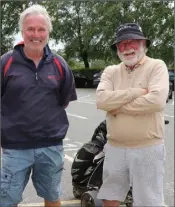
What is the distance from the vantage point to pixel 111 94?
3.34m

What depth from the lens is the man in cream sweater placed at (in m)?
3.23

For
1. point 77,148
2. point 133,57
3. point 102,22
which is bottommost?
point 77,148

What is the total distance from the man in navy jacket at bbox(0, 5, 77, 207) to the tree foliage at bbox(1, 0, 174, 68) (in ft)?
68.0

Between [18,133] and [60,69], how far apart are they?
0.56 metres

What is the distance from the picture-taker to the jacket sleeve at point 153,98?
10.5 ft

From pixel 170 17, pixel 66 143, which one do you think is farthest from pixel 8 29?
pixel 66 143

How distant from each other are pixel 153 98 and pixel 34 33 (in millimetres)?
985

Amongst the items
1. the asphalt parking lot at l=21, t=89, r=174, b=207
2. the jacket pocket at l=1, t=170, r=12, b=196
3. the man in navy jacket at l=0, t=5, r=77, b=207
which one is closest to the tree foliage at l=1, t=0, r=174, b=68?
the asphalt parking lot at l=21, t=89, r=174, b=207

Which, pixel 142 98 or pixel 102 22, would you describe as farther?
pixel 102 22

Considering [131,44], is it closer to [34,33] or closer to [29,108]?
[34,33]

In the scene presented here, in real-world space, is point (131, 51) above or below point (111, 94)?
above

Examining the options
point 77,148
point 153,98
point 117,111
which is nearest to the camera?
point 153,98

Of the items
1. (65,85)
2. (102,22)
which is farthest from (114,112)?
(102,22)

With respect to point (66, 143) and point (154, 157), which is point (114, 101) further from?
point (66, 143)
